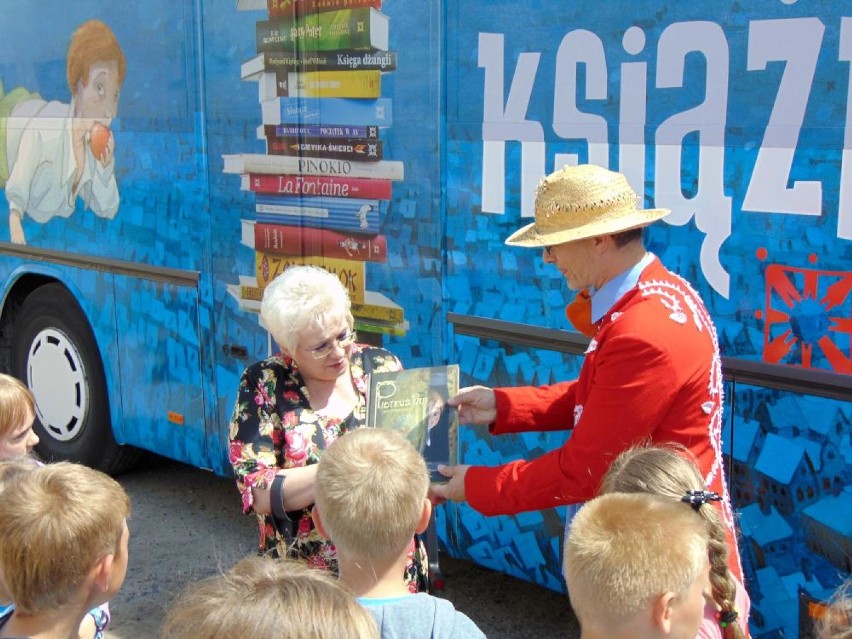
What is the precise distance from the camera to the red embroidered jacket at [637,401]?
8.50 ft

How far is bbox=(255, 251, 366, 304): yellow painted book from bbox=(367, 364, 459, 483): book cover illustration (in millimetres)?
1424

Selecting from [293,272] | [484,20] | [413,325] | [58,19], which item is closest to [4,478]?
[293,272]

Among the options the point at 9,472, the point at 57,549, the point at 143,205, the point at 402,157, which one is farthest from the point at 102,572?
the point at 143,205

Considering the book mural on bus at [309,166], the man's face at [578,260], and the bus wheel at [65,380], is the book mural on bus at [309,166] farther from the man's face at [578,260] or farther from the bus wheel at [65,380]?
the bus wheel at [65,380]

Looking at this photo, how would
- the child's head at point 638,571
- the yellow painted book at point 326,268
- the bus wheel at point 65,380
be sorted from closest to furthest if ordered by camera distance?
1. the child's head at point 638,571
2. the yellow painted book at point 326,268
3. the bus wheel at point 65,380

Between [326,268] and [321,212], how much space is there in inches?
8.8

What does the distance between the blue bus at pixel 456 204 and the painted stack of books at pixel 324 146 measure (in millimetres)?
17

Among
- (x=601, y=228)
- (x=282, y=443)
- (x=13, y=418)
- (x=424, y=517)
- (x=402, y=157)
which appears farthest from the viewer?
(x=402, y=157)

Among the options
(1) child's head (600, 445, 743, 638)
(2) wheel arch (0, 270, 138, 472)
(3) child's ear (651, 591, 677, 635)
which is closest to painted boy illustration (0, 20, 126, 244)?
(2) wheel arch (0, 270, 138, 472)

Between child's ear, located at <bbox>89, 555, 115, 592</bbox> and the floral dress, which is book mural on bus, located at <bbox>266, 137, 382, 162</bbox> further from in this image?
child's ear, located at <bbox>89, 555, 115, 592</bbox>

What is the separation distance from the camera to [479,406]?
320 cm

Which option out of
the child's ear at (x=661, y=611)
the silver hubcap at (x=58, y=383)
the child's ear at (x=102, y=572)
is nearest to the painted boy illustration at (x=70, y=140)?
the silver hubcap at (x=58, y=383)

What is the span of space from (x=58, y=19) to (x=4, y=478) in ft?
12.6

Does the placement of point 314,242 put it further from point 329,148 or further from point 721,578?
point 721,578
